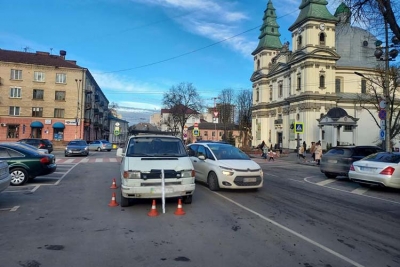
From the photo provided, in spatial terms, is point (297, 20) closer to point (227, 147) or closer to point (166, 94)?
point (166, 94)

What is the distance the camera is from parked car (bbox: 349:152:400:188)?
11234 millimetres

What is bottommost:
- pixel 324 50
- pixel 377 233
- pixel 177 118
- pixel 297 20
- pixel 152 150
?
pixel 377 233

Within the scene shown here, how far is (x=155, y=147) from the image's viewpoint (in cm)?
892

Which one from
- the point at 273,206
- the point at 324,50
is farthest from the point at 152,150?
the point at 324,50

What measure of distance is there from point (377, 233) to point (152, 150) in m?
5.68

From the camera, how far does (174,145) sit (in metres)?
9.16

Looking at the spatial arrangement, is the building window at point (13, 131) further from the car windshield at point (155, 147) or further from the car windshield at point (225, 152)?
the car windshield at point (155, 147)

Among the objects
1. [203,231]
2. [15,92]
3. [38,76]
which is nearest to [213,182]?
[203,231]

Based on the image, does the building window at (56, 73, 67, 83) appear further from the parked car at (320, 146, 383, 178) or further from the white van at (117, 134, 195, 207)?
the white van at (117, 134, 195, 207)

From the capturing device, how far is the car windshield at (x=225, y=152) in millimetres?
11178

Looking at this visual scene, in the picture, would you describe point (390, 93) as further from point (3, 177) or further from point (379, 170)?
point (3, 177)

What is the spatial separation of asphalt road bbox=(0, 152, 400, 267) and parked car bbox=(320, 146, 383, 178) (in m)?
5.06

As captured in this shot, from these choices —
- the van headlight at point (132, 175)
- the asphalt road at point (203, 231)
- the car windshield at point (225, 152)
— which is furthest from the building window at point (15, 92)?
the van headlight at point (132, 175)

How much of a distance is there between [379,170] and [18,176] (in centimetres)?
1306
